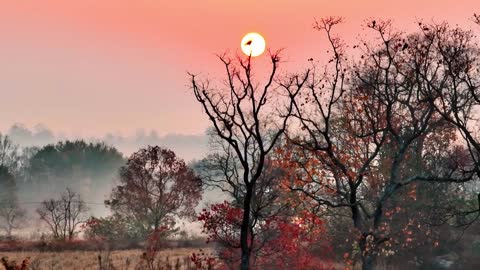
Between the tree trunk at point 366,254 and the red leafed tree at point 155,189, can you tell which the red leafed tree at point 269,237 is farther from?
the red leafed tree at point 155,189

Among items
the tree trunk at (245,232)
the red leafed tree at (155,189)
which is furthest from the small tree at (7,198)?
the tree trunk at (245,232)

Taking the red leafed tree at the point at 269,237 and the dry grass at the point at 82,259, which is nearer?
the red leafed tree at the point at 269,237

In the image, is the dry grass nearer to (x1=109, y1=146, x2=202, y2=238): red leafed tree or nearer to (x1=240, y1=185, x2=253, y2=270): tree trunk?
(x1=109, y1=146, x2=202, y2=238): red leafed tree

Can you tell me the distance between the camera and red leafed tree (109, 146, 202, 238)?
44.9m

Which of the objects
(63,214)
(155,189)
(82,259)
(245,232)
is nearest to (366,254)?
(245,232)

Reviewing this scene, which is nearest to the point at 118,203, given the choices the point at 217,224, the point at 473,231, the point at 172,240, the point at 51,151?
the point at 172,240

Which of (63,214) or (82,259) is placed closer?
(82,259)

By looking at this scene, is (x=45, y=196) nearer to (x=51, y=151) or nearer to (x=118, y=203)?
(x=51, y=151)

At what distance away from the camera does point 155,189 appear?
151ft

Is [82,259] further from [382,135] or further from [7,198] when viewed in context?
[7,198]

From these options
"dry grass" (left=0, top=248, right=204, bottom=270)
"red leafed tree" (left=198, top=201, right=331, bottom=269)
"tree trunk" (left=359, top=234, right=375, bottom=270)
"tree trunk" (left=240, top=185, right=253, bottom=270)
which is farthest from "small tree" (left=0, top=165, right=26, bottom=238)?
"tree trunk" (left=359, top=234, right=375, bottom=270)

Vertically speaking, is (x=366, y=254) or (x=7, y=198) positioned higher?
(x=7, y=198)

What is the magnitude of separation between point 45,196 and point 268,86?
7626 cm

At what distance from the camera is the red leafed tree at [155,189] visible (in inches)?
1768
